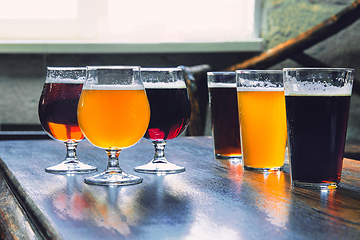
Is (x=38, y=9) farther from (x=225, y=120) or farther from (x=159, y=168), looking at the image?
(x=159, y=168)

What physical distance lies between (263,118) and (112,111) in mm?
277

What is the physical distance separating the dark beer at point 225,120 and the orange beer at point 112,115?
0.29m

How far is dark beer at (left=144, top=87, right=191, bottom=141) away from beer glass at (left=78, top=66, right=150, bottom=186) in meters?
0.12

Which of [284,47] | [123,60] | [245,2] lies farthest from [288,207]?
[245,2]

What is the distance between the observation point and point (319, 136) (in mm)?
650

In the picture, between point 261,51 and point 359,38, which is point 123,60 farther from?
point 359,38

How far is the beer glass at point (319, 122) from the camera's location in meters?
→ 0.64

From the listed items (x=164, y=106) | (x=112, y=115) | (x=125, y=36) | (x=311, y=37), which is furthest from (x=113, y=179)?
(x=125, y=36)

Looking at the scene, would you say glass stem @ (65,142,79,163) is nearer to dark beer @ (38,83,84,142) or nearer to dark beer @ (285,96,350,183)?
dark beer @ (38,83,84,142)

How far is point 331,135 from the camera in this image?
2.13 ft

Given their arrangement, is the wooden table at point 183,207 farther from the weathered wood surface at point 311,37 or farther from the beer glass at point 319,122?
the weathered wood surface at point 311,37

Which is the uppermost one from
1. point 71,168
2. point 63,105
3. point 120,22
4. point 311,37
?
point 120,22

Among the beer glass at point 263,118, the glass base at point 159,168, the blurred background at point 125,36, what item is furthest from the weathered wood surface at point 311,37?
the glass base at point 159,168

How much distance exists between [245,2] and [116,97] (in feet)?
9.65
